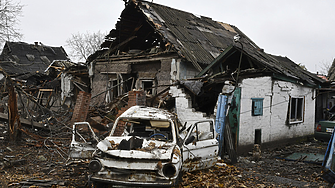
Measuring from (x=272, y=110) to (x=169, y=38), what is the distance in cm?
522

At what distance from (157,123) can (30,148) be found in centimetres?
482

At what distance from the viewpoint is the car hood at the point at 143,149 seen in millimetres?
4652

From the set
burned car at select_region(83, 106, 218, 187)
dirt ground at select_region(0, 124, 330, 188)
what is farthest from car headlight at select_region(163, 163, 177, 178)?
dirt ground at select_region(0, 124, 330, 188)

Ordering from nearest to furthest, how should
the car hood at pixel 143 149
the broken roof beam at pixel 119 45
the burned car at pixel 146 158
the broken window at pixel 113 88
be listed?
the burned car at pixel 146 158 < the car hood at pixel 143 149 < the broken roof beam at pixel 119 45 < the broken window at pixel 113 88

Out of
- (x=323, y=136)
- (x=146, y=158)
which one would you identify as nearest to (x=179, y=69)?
(x=323, y=136)

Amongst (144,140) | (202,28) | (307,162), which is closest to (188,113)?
(307,162)

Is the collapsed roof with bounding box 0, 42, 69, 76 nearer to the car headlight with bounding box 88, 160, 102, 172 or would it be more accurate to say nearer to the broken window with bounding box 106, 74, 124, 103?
the broken window with bounding box 106, 74, 124, 103

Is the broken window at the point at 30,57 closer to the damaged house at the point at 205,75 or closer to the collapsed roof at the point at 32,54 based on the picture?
the collapsed roof at the point at 32,54

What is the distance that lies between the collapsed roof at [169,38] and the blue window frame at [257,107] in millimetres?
2245

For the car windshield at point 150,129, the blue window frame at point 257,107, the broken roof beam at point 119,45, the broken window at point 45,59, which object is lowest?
the car windshield at point 150,129

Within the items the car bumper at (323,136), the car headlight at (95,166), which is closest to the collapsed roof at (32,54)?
the car bumper at (323,136)

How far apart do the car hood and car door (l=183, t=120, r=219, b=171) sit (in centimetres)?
64

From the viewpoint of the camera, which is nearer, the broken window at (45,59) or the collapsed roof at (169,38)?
the collapsed roof at (169,38)

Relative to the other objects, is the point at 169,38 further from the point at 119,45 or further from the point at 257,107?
the point at 257,107
